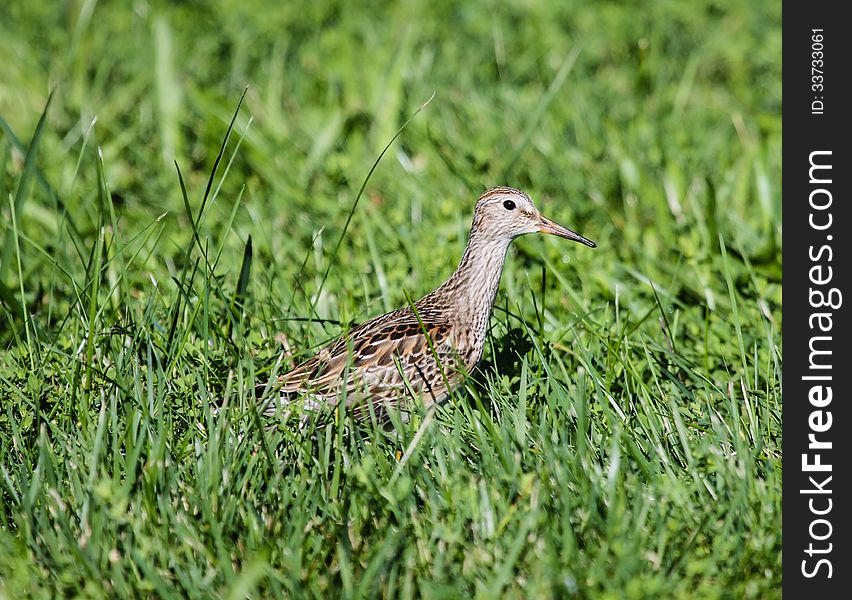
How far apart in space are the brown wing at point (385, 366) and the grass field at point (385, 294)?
18cm

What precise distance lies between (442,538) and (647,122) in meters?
4.80

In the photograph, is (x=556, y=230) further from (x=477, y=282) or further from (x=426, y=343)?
(x=426, y=343)

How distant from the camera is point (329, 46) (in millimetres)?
8805

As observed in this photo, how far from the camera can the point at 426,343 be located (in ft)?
16.3

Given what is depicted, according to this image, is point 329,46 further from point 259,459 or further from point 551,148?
point 259,459

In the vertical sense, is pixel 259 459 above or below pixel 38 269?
below

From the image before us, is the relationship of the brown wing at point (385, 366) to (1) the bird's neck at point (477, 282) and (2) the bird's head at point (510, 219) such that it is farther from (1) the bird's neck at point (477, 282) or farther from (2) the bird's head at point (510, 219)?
(2) the bird's head at point (510, 219)

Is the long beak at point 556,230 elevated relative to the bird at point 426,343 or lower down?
elevated

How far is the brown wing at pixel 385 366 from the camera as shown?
4.77 metres

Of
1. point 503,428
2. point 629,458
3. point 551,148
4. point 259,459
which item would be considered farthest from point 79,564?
point 551,148

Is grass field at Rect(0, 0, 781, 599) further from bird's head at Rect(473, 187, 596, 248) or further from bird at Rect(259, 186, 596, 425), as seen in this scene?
bird's head at Rect(473, 187, 596, 248)

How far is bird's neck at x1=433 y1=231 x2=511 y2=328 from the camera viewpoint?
5.03 metres

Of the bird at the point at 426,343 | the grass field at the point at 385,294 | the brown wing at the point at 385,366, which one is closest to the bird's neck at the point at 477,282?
the bird at the point at 426,343
